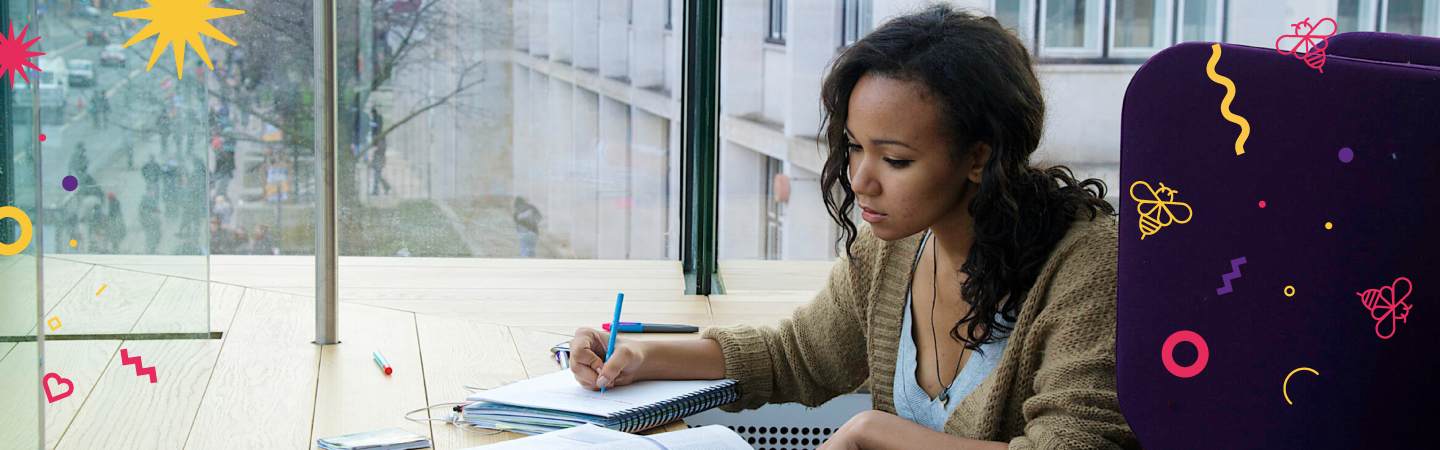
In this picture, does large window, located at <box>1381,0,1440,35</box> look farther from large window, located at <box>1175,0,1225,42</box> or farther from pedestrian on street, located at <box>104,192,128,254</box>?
pedestrian on street, located at <box>104,192,128,254</box>

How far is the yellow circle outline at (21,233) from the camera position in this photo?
114 cm

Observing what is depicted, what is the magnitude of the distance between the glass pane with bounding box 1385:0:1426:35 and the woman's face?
432 centimetres

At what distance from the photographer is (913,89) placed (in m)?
1.21

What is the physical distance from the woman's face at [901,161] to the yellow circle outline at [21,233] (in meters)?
0.72

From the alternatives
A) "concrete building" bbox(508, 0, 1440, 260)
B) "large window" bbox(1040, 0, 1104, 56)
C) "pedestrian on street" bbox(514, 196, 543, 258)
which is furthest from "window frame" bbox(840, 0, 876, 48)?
"large window" bbox(1040, 0, 1104, 56)

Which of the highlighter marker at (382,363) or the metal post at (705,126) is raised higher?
the metal post at (705,126)

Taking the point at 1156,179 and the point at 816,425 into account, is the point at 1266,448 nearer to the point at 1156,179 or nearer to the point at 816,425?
the point at 1156,179

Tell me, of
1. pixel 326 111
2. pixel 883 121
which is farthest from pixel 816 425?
pixel 326 111

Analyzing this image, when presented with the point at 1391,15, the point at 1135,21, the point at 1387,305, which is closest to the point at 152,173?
the point at 1387,305

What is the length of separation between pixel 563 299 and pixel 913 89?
1.38 m

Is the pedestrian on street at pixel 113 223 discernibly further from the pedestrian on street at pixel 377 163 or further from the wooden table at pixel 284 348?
the pedestrian on street at pixel 377 163

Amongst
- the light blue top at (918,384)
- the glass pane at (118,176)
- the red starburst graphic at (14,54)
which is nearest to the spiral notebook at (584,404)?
the light blue top at (918,384)

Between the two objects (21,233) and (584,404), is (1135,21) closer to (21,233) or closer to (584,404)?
(584,404)

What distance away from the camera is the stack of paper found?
4.18 ft
